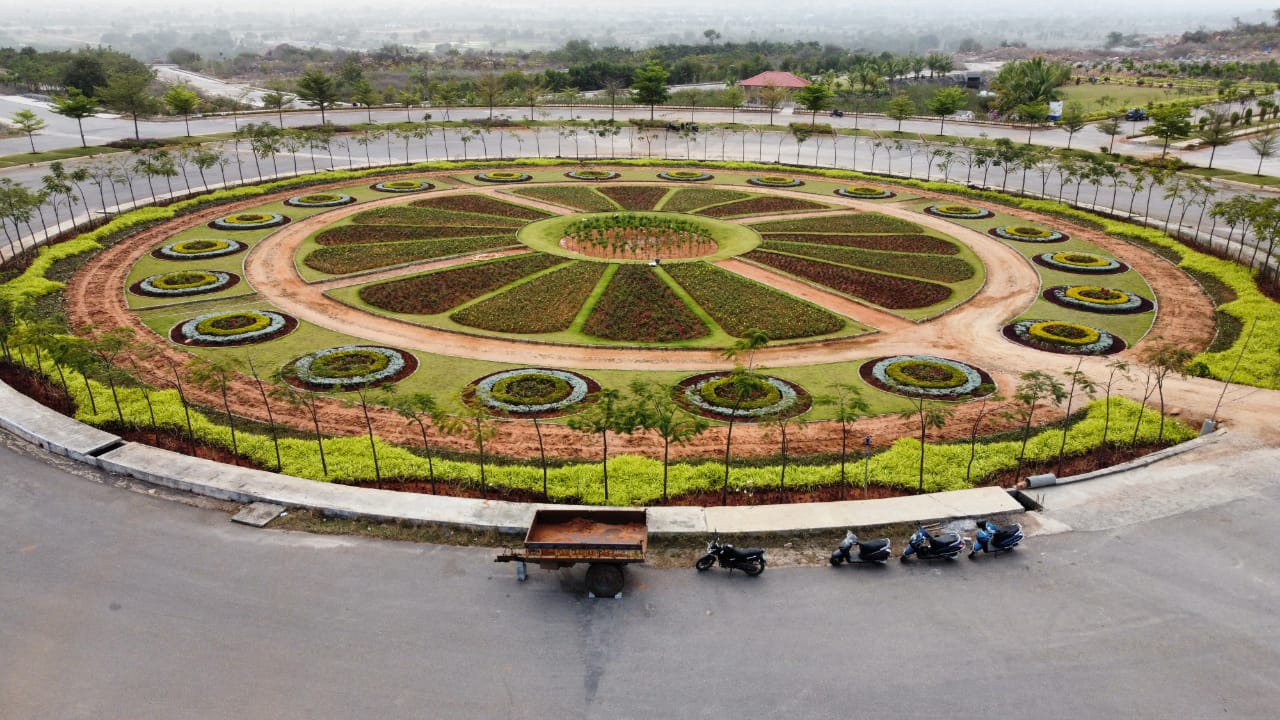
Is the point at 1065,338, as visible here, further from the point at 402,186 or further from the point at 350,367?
the point at 402,186

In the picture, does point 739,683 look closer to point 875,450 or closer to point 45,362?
point 875,450

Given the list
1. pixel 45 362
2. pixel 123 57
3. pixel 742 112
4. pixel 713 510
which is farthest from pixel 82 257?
pixel 123 57

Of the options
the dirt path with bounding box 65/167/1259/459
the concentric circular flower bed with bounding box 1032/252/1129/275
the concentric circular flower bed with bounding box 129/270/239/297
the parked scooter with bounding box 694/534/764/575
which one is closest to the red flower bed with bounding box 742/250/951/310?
the dirt path with bounding box 65/167/1259/459

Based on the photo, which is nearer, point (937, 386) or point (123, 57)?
point (937, 386)

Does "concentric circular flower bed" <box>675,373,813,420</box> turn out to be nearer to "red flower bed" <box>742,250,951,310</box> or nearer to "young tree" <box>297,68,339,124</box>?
"red flower bed" <box>742,250,951,310</box>

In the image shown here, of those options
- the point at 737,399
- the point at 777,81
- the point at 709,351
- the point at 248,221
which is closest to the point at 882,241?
the point at 709,351

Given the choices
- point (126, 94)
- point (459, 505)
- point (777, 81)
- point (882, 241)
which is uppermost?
point (777, 81)
